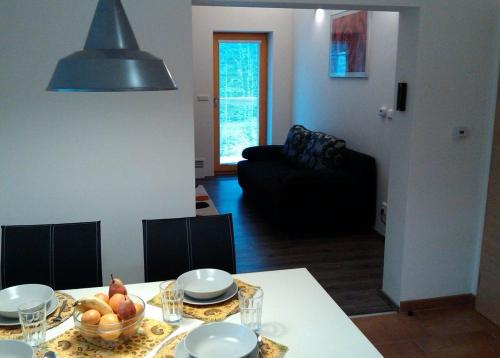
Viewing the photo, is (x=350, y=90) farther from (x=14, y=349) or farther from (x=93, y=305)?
(x=14, y=349)

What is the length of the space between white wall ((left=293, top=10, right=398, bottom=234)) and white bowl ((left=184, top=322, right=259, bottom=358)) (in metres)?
3.32

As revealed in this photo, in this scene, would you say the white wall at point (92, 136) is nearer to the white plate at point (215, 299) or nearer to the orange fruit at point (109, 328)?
the white plate at point (215, 299)

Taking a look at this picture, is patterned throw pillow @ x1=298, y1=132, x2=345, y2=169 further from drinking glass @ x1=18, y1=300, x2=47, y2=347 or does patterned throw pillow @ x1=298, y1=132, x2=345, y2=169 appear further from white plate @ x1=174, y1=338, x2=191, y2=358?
drinking glass @ x1=18, y1=300, x2=47, y2=347

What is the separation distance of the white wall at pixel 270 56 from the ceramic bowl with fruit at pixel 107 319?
5.68 meters

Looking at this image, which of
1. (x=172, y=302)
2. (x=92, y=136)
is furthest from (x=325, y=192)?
(x=172, y=302)

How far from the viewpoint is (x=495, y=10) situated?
2.99 metres

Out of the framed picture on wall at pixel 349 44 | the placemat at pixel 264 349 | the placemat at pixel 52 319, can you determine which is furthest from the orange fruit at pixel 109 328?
the framed picture on wall at pixel 349 44

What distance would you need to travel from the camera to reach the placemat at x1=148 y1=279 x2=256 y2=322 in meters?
1.72

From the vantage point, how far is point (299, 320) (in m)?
1.72

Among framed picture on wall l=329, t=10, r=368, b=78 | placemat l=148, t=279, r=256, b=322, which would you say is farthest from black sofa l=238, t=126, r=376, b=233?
placemat l=148, t=279, r=256, b=322

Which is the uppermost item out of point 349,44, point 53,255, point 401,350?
point 349,44

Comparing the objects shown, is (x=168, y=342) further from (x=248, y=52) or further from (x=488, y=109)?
(x=248, y=52)

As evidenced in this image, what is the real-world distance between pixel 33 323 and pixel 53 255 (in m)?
0.72

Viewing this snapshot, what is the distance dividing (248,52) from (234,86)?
55cm
